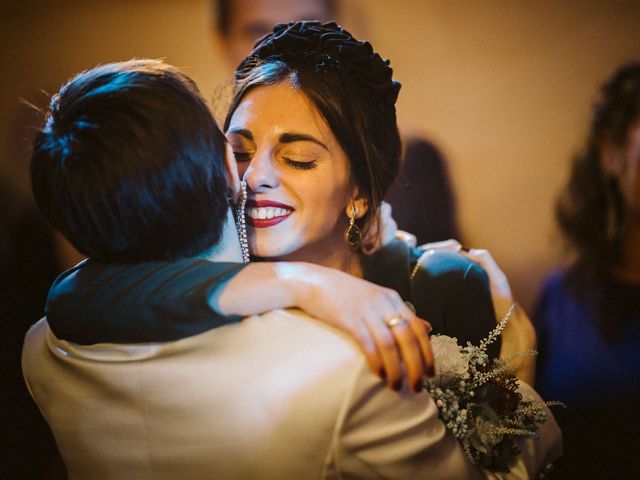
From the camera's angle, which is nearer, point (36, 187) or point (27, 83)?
point (36, 187)

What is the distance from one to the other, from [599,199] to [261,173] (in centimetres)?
172

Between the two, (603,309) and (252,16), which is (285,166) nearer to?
(252,16)

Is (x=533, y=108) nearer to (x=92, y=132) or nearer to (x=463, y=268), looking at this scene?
(x=463, y=268)

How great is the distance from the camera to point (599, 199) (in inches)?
89.0

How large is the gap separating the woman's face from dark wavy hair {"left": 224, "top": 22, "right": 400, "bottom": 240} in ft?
0.15

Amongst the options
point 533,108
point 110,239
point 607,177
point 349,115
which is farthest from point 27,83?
point 607,177

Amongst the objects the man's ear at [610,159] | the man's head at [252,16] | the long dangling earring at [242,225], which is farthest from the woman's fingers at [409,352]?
the man's head at [252,16]

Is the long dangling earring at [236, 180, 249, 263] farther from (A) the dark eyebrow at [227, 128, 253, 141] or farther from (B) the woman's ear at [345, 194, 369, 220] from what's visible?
(B) the woman's ear at [345, 194, 369, 220]

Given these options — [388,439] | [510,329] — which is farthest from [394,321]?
[510,329]

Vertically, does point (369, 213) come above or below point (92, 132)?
below

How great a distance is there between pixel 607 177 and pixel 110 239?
2.21 meters

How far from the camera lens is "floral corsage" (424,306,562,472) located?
45.7 inches

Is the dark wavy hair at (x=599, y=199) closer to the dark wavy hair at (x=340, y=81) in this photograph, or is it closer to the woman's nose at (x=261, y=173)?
the dark wavy hair at (x=340, y=81)

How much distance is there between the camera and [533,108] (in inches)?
94.8
